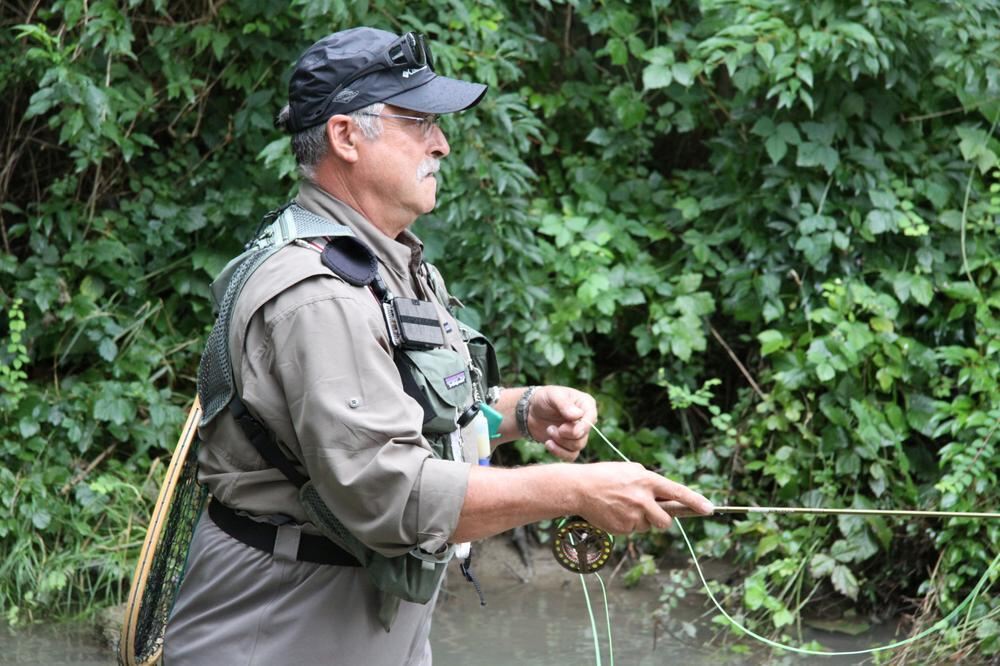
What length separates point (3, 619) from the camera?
175 inches

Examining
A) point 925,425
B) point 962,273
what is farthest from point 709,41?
point 925,425

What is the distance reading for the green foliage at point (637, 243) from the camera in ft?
15.0

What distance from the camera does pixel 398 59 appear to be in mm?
2273

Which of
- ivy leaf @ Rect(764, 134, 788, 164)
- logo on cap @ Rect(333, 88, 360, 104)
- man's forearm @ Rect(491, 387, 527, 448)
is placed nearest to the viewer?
logo on cap @ Rect(333, 88, 360, 104)

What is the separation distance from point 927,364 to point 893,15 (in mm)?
1378

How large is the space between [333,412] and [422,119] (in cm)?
68

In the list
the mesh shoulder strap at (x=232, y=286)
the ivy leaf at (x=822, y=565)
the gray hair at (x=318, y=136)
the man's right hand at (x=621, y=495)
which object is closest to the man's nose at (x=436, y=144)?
the gray hair at (x=318, y=136)

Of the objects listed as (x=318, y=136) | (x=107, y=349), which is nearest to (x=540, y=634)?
(x=107, y=349)

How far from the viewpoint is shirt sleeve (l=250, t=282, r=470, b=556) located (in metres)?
1.90

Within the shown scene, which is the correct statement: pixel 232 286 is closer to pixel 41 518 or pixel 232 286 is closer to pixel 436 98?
pixel 436 98

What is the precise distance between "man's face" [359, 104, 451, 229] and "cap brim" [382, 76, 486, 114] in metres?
0.03

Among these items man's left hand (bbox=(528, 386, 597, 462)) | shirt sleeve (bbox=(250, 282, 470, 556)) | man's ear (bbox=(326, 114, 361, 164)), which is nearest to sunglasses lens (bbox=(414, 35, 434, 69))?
man's ear (bbox=(326, 114, 361, 164))

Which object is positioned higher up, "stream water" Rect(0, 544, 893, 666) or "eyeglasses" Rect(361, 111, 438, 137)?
"eyeglasses" Rect(361, 111, 438, 137)

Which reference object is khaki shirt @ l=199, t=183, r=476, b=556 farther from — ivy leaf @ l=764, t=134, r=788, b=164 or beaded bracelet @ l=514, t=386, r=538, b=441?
ivy leaf @ l=764, t=134, r=788, b=164
